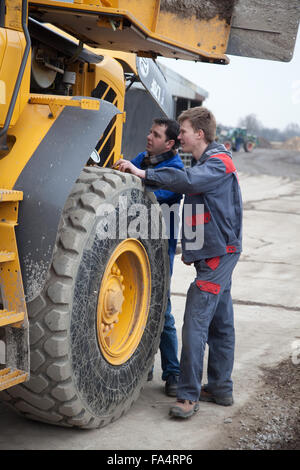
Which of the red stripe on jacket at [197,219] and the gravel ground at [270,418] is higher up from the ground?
the red stripe on jacket at [197,219]

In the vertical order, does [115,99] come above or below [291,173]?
above

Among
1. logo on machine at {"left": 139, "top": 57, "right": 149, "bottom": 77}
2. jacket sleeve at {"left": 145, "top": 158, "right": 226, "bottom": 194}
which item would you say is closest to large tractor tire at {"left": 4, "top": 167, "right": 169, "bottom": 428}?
jacket sleeve at {"left": 145, "top": 158, "right": 226, "bottom": 194}

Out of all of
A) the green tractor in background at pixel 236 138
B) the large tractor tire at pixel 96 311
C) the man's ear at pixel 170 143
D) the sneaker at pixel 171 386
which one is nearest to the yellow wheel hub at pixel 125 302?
the large tractor tire at pixel 96 311

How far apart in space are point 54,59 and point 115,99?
3.35 feet

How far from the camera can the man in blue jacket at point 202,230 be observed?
3967mm

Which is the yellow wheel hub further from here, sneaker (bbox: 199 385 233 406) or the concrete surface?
sneaker (bbox: 199 385 233 406)

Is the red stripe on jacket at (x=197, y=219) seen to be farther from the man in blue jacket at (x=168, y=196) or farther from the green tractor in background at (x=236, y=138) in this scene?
the green tractor in background at (x=236, y=138)

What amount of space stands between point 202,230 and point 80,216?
104 centimetres

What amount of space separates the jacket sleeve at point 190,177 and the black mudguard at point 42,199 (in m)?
0.72

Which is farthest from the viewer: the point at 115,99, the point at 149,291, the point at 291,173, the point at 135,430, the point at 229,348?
the point at 291,173

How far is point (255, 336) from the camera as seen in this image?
5703 millimetres

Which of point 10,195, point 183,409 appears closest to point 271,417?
point 183,409

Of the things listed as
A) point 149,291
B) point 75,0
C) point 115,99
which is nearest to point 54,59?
point 75,0
